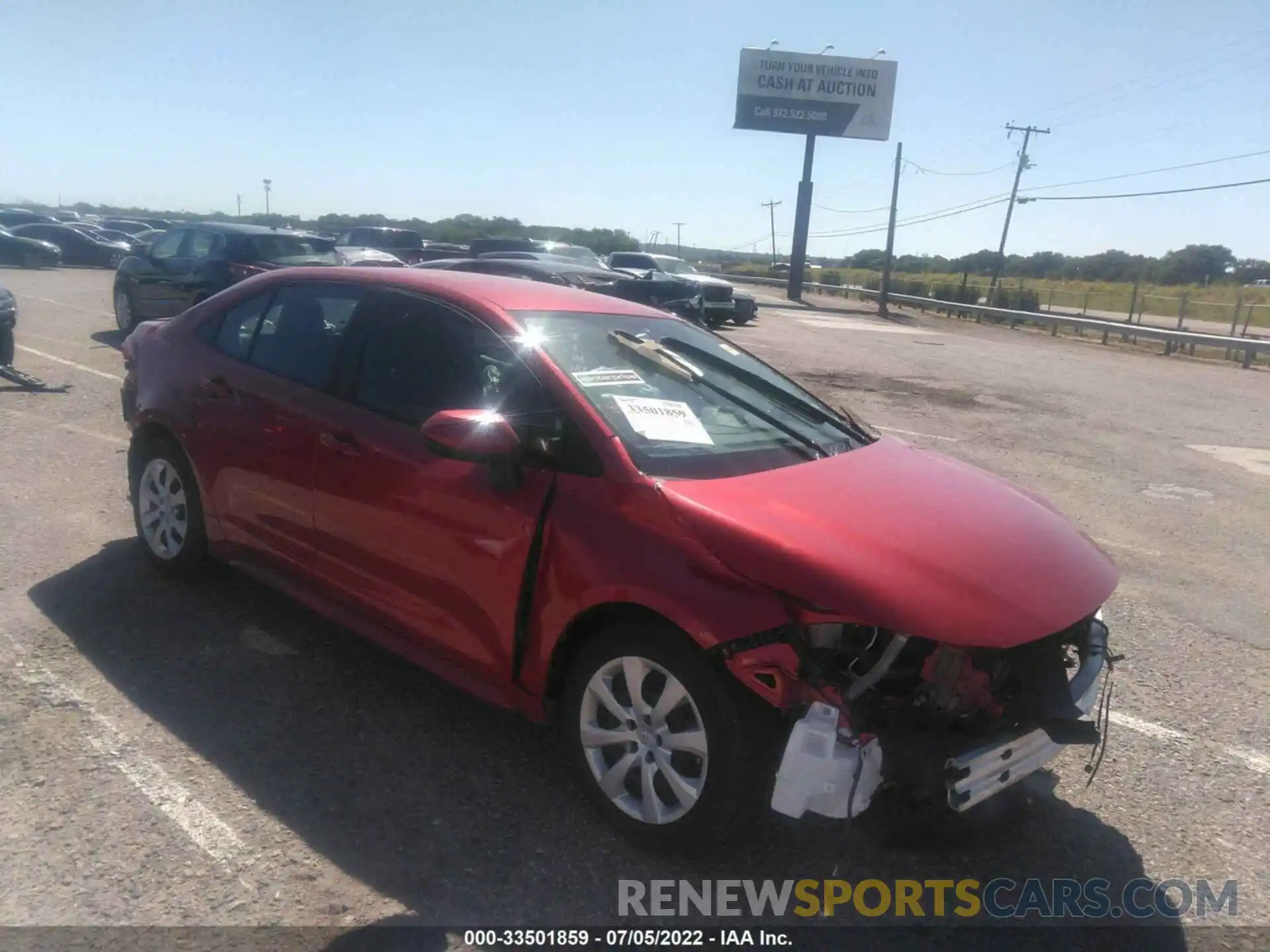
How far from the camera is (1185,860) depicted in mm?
3246

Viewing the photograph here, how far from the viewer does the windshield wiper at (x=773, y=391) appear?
424 cm

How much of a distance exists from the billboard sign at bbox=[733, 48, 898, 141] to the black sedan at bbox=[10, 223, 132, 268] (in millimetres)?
30700

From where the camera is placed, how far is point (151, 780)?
132 inches

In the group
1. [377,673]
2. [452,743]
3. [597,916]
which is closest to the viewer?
[597,916]

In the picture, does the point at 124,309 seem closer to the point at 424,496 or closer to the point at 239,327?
the point at 239,327

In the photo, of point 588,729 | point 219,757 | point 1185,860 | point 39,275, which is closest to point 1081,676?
point 1185,860

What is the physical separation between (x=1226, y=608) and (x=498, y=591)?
14.5ft

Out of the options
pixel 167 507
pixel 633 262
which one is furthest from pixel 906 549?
pixel 633 262

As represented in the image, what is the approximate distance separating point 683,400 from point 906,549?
3.75 ft

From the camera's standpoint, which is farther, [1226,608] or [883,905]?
[1226,608]

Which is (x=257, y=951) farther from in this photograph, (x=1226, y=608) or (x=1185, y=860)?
(x=1226, y=608)

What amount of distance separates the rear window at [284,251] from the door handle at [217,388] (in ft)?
29.1

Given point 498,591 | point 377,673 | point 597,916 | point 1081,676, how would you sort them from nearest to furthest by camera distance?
1. point 597,916
2. point 1081,676
3. point 498,591
4. point 377,673

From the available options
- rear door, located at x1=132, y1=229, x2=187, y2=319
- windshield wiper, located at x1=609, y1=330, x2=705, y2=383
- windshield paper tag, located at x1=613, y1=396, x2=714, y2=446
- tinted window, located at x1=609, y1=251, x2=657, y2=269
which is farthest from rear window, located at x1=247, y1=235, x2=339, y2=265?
tinted window, located at x1=609, y1=251, x2=657, y2=269
